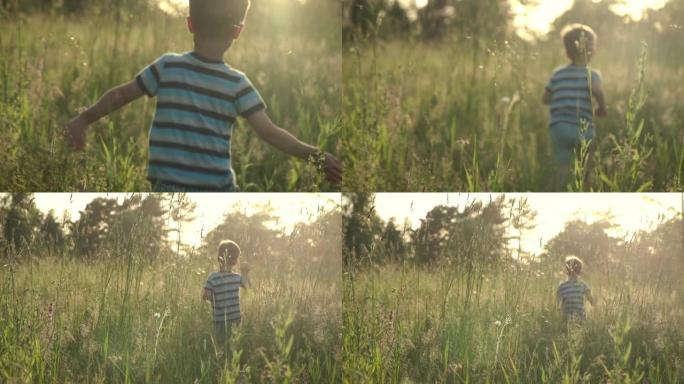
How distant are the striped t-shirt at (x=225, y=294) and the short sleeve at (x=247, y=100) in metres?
0.68

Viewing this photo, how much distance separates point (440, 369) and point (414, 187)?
78cm

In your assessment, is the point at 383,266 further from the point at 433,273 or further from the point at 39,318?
the point at 39,318

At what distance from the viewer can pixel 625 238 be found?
14.1 ft

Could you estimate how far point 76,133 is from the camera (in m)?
4.22

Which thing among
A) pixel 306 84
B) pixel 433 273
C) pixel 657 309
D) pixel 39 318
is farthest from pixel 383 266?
pixel 39 318

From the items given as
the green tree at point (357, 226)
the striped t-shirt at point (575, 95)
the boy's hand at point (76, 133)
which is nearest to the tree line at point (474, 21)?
the striped t-shirt at point (575, 95)

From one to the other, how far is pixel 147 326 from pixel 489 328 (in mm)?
1434

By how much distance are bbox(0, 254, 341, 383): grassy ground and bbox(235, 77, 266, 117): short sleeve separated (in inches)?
25.7

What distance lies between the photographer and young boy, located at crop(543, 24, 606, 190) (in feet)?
14.3

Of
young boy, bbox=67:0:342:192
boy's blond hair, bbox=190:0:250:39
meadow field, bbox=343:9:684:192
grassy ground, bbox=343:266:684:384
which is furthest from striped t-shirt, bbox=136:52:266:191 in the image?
grassy ground, bbox=343:266:684:384

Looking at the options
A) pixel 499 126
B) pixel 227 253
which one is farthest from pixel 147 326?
pixel 499 126

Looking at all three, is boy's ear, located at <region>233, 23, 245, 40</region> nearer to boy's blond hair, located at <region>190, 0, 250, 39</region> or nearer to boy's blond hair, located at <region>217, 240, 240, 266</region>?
boy's blond hair, located at <region>190, 0, 250, 39</region>

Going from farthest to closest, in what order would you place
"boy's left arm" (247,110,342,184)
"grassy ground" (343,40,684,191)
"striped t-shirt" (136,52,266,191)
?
"grassy ground" (343,40,684,191)
"boy's left arm" (247,110,342,184)
"striped t-shirt" (136,52,266,191)

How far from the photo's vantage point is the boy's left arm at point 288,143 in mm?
4180
